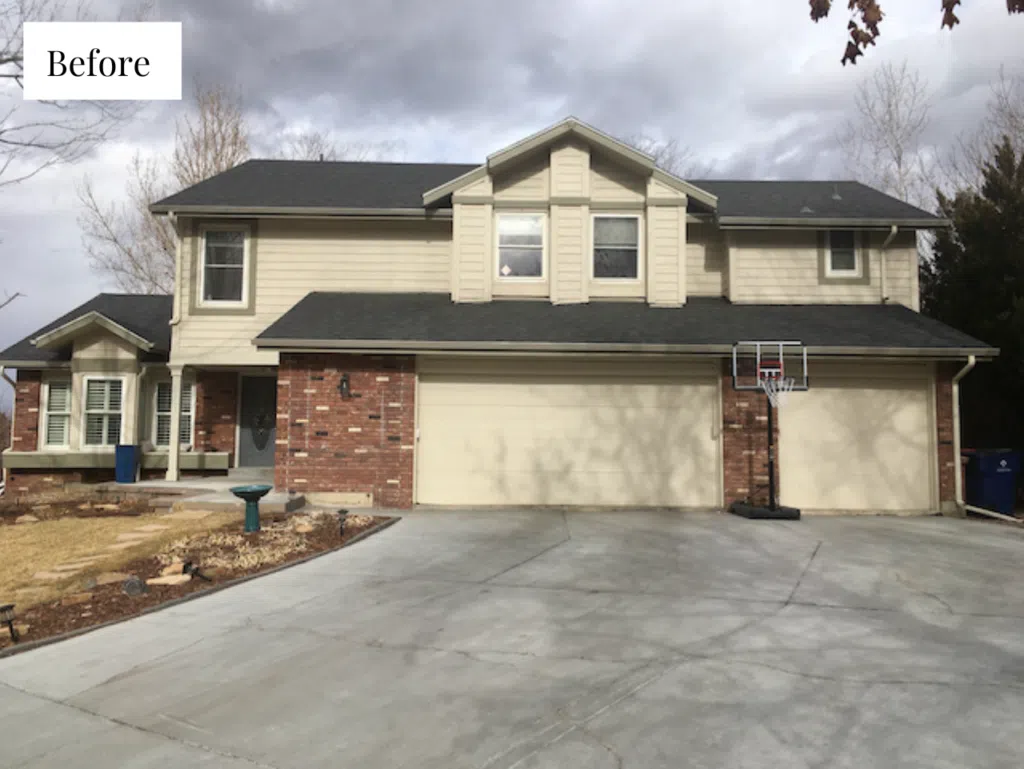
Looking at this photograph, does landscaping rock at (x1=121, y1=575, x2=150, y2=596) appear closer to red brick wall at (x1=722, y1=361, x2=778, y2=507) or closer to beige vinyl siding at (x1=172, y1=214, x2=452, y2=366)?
beige vinyl siding at (x1=172, y1=214, x2=452, y2=366)

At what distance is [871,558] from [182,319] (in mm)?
12194

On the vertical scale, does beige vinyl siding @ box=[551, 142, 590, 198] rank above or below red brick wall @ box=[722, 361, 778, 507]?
above

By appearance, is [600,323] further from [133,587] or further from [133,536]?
[133,587]

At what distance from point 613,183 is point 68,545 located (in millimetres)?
10378

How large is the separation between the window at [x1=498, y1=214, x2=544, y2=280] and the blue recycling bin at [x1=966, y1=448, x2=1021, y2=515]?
8.30 meters

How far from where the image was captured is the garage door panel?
10688mm

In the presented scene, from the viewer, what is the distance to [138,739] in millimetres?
3430

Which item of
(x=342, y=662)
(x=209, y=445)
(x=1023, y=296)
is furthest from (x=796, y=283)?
(x=209, y=445)

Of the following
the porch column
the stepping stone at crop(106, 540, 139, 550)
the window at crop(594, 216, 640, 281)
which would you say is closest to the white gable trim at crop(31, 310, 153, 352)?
the porch column

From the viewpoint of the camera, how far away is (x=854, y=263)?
1285cm

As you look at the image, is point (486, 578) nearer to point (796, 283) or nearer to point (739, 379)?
point (739, 379)

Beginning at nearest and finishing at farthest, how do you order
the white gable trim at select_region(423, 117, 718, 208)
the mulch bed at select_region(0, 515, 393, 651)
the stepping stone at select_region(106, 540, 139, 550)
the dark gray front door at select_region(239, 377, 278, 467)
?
the mulch bed at select_region(0, 515, 393, 651) < the stepping stone at select_region(106, 540, 139, 550) < the white gable trim at select_region(423, 117, 718, 208) < the dark gray front door at select_region(239, 377, 278, 467)

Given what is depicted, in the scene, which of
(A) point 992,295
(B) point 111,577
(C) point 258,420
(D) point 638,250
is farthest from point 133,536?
(A) point 992,295

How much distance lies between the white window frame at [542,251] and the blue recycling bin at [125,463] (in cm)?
793
